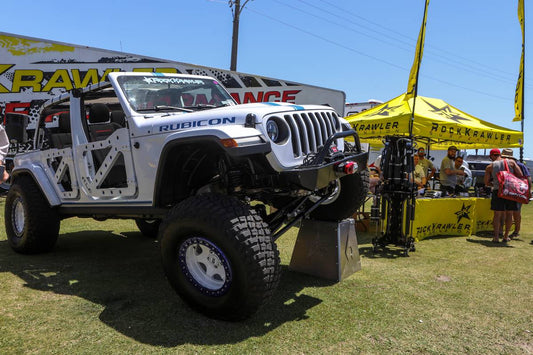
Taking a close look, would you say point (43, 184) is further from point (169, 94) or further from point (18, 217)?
point (169, 94)

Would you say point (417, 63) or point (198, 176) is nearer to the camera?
point (198, 176)

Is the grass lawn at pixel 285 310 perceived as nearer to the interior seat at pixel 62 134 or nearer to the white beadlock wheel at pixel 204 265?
the white beadlock wheel at pixel 204 265

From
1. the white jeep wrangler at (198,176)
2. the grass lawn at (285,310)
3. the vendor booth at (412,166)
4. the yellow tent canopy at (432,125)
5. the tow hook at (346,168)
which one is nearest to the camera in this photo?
the grass lawn at (285,310)

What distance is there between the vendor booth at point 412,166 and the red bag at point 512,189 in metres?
0.67

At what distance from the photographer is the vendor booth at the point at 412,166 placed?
242 inches

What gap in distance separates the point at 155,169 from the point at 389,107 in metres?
6.41

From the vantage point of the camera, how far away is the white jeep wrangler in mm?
3162

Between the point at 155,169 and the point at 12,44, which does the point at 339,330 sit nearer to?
the point at 155,169

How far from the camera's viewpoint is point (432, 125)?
8.32 metres

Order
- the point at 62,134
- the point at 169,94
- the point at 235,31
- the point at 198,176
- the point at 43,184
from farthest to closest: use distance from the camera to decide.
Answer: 1. the point at 235,31
2. the point at 62,134
3. the point at 43,184
4. the point at 169,94
5. the point at 198,176

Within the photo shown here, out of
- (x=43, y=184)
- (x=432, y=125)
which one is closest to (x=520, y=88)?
(x=432, y=125)

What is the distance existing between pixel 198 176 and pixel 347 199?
5.28ft

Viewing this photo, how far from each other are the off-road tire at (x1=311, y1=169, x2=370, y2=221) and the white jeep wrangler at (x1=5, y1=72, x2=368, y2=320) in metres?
0.01

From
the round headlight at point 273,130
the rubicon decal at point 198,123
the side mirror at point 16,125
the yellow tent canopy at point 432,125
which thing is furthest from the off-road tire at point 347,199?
the yellow tent canopy at point 432,125
